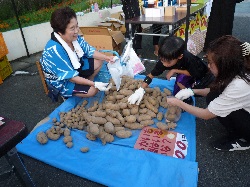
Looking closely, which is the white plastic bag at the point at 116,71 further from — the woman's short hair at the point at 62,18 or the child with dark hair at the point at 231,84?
the child with dark hair at the point at 231,84

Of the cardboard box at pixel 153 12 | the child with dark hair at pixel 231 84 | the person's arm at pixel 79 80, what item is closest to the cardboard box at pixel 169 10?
the cardboard box at pixel 153 12

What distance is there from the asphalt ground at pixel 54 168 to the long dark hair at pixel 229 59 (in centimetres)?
68

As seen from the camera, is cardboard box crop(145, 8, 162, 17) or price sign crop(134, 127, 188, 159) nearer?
price sign crop(134, 127, 188, 159)

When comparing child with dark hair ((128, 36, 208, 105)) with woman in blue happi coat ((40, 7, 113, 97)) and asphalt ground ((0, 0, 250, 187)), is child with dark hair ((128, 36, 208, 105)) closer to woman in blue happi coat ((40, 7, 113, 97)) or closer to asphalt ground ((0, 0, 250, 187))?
asphalt ground ((0, 0, 250, 187))

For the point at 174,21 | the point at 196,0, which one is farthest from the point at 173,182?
the point at 196,0

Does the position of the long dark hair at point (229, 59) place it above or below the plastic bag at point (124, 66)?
above

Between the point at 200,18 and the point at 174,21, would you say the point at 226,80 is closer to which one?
the point at 174,21

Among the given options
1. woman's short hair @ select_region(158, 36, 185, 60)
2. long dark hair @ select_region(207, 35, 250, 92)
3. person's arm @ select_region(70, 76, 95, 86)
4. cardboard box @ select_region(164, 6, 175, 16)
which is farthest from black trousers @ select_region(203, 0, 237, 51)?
person's arm @ select_region(70, 76, 95, 86)

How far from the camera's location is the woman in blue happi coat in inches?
81.1

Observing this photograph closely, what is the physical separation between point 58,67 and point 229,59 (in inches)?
62.5

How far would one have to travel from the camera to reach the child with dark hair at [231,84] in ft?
4.56

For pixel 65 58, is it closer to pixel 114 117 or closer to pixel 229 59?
pixel 114 117

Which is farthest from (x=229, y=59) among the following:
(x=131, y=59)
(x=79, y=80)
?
(x=131, y=59)

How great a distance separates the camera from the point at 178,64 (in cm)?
216
